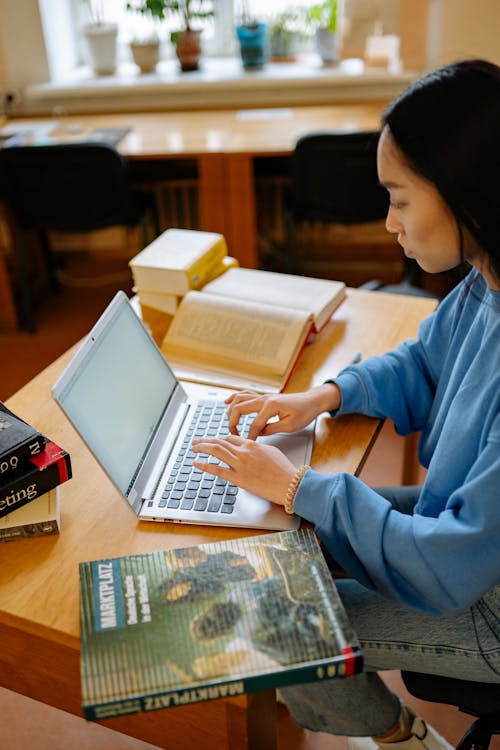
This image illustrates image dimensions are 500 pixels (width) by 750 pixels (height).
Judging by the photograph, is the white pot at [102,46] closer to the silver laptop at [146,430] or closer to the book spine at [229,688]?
the silver laptop at [146,430]

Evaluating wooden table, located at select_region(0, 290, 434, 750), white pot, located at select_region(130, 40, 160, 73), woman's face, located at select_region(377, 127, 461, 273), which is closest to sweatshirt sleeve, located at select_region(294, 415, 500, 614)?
wooden table, located at select_region(0, 290, 434, 750)

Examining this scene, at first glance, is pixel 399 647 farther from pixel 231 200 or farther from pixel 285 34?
pixel 285 34

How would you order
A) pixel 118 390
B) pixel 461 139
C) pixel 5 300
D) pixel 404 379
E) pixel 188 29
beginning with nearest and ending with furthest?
pixel 461 139 → pixel 118 390 → pixel 404 379 → pixel 5 300 → pixel 188 29

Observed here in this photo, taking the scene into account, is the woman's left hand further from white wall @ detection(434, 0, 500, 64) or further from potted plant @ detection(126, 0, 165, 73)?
potted plant @ detection(126, 0, 165, 73)

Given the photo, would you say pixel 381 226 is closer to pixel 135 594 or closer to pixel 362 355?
pixel 362 355

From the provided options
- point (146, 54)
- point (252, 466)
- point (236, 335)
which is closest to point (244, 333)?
point (236, 335)

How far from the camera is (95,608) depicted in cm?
83

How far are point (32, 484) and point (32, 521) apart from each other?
5 centimetres

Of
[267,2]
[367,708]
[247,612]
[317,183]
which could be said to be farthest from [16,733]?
[267,2]

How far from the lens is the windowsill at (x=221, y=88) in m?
3.18

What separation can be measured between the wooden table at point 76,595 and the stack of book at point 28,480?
23 mm

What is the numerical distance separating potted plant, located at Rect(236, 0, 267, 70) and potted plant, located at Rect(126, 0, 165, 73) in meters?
0.36

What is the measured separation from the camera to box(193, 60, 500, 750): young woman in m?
0.87

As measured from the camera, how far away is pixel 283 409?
3.80ft
